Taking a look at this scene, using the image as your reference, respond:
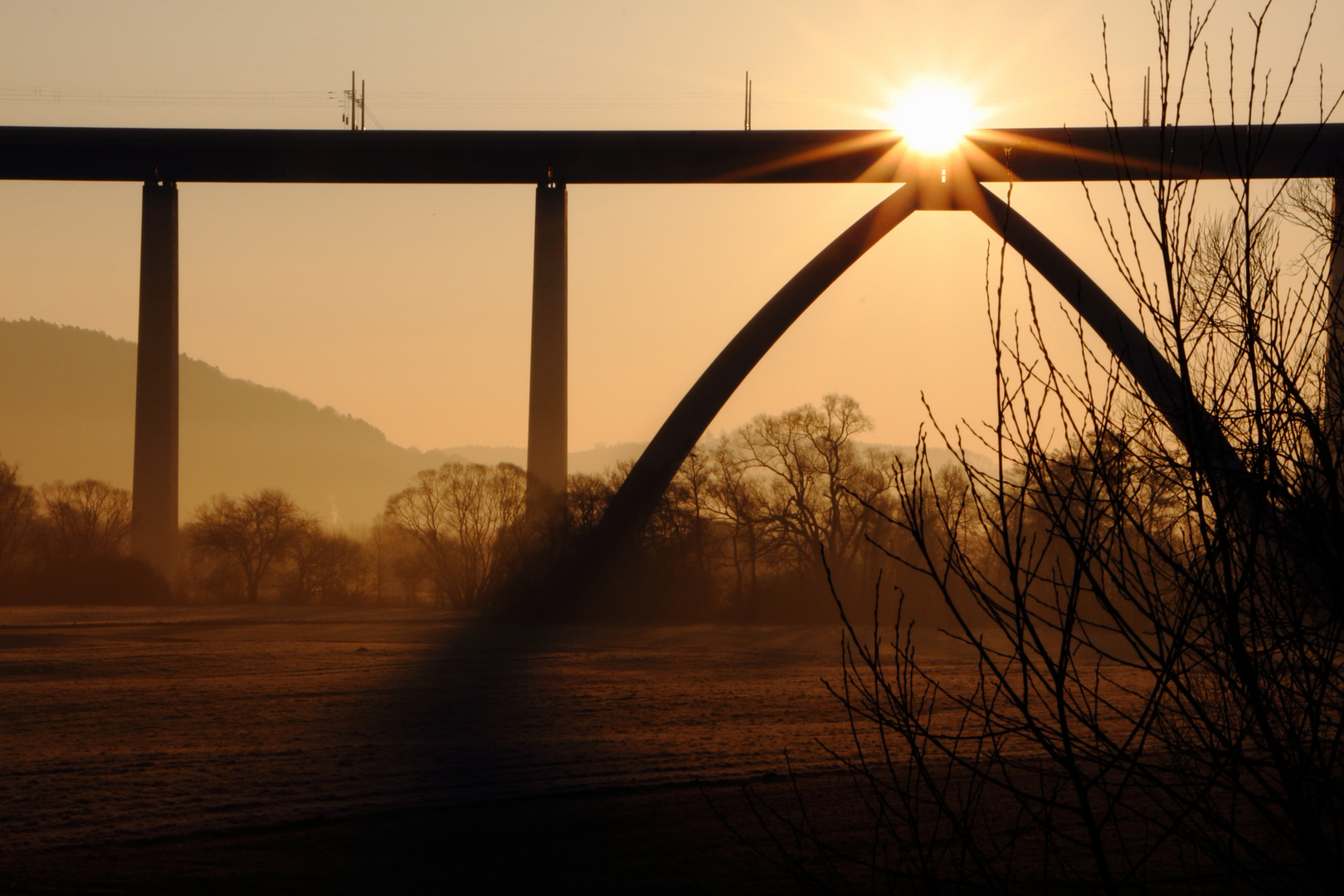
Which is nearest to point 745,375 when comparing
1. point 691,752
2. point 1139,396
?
point 691,752

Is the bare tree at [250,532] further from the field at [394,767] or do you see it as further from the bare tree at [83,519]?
the field at [394,767]

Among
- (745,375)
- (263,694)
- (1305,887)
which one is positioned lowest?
(263,694)

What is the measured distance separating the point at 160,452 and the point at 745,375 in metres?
19.8

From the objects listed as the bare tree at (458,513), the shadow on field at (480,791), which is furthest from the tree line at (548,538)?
the shadow on field at (480,791)

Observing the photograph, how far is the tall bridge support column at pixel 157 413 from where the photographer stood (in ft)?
120

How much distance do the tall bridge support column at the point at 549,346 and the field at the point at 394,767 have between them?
12769mm

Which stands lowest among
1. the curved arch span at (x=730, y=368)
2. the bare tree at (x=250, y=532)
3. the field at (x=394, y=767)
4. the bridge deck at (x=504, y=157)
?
the field at (x=394, y=767)

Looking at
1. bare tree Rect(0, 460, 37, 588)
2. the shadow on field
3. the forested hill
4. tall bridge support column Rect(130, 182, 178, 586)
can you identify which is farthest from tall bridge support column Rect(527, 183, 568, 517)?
the forested hill

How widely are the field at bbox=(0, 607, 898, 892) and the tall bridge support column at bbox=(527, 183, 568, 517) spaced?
41.9ft

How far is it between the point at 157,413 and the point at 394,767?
30.2 meters

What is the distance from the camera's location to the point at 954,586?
32344 millimetres

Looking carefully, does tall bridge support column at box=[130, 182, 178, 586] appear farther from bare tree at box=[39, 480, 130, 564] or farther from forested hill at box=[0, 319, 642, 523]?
forested hill at box=[0, 319, 642, 523]

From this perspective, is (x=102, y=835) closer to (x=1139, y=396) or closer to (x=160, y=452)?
(x=1139, y=396)

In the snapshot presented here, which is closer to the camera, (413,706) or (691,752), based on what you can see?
(691,752)
